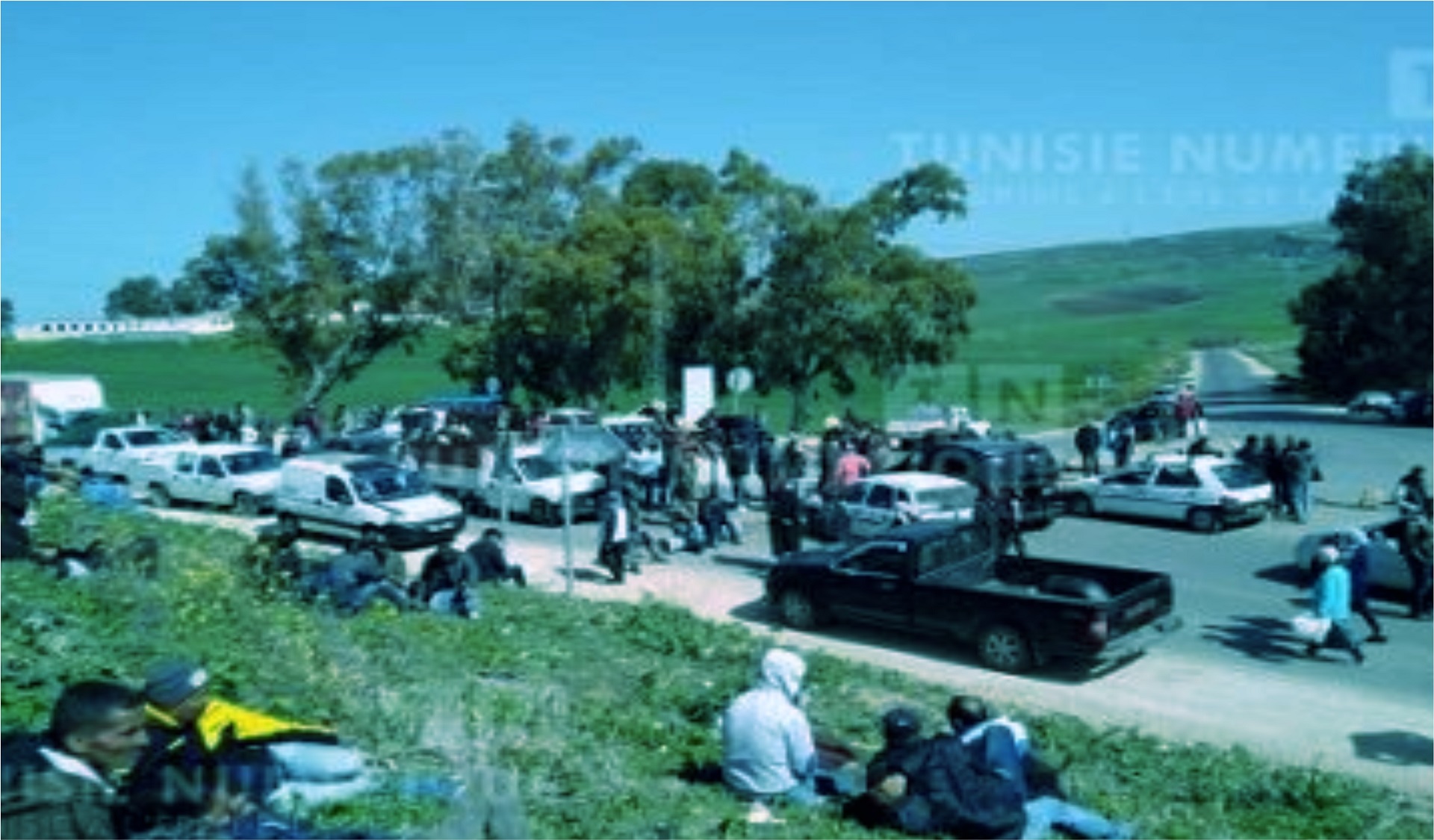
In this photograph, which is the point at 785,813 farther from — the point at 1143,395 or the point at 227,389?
the point at 227,389

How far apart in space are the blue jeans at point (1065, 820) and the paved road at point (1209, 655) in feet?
14.6

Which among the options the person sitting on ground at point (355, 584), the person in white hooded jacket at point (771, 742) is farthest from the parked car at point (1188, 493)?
the person in white hooded jacket at point (771, 742)

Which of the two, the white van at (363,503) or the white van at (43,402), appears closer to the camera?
the white van at (363,503)

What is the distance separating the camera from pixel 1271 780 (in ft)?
36.9

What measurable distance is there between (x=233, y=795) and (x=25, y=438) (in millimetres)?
24749

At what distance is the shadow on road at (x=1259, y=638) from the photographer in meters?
16.5

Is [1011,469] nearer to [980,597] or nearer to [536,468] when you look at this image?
[536,468]

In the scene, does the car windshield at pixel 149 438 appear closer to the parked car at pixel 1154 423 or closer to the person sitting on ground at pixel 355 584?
the person sitting on ground at pixel 355 584

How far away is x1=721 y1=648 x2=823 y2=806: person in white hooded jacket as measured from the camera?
900 centimetres

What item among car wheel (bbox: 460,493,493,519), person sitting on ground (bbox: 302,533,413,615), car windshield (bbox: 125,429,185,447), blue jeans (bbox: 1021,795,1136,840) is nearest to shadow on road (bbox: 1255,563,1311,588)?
person sitting on ground (bbox: 302,533,413,615)

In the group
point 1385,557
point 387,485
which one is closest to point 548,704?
point 1385,557

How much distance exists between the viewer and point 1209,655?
16531 millimetres

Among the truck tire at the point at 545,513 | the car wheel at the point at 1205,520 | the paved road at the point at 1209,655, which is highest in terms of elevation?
the truck tire at the point at 545,513

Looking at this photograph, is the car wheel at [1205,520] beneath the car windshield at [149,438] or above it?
beneath
